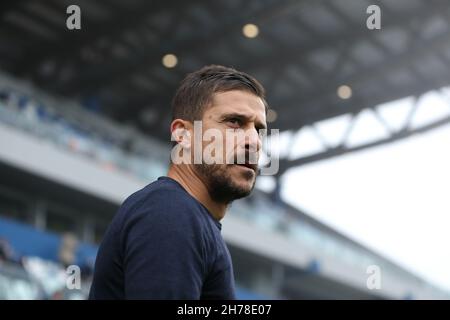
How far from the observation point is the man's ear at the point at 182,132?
2234 millimetres

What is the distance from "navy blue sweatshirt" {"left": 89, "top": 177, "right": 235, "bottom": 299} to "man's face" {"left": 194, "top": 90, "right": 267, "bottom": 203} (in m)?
0.08

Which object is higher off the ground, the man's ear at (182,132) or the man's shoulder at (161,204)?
the man's ear at (182,132)

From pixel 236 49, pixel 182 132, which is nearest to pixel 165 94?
pixel 236 49

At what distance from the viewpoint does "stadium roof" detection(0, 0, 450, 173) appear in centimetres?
2302

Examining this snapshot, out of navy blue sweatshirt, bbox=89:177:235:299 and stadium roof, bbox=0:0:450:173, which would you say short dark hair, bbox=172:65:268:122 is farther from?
stadium roof, bbox=0:0:450:173

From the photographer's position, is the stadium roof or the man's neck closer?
the man's neck

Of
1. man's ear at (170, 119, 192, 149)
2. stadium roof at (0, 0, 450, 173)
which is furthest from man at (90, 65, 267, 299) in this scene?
stadium roof at (0, 0, 450, 173)

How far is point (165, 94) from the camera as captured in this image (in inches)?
1128

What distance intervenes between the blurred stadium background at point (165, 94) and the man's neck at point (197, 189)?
14.5m

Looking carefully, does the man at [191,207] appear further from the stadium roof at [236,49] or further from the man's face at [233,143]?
the stadium roof at [236,49]

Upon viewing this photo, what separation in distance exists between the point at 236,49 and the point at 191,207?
23.9 metres

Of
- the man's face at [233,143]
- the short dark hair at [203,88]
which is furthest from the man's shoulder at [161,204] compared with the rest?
the short dark hair at [203,88]

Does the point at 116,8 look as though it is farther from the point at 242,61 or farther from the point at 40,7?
the point at 242,61

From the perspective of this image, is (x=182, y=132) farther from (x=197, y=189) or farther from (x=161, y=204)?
(x=161, y=204)
